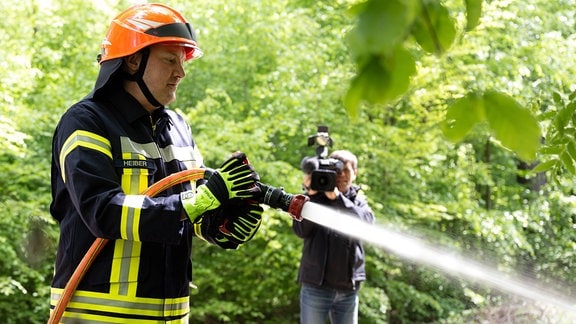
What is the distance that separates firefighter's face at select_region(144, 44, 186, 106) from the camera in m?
2.82

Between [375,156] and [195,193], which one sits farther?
[375,156]

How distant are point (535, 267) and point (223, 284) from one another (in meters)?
3.75

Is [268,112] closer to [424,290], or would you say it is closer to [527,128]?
[424,290]

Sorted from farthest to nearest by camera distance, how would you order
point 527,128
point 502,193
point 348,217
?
point 502,193 < point 348,217 < point 527,128

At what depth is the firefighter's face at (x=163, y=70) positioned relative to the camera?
282 centimetres

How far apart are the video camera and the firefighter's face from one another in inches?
95.3

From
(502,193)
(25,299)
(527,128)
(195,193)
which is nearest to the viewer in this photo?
(527,128)

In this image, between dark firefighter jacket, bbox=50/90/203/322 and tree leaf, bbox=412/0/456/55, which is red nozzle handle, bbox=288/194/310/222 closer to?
dark firefighter jacket, bbox=50/90/203/322

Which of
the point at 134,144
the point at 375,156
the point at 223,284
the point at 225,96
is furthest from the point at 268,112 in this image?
the point at 134,144

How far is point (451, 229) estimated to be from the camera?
9555 millimetres

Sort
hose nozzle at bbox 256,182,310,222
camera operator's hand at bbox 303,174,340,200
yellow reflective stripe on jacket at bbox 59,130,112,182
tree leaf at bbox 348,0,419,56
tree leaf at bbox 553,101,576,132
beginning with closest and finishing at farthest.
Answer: tree leaf at bbox 348,0,419,56
tree leaf at bbox 553,101,576,132
yellow reflective stripe on jacket at bbox 59,130,112,182
hose nozzle at bbox 256,182,310,222
camera operator's hand at bbox 303,174,340,200

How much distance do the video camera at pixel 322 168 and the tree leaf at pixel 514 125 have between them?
427 cm

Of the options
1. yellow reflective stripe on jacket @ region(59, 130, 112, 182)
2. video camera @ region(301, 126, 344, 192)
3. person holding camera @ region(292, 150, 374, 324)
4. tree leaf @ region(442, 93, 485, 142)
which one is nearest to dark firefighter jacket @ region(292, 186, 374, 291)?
person holding camera @ region(292, 150, 374, 324)

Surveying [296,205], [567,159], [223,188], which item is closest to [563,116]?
[567,159]
